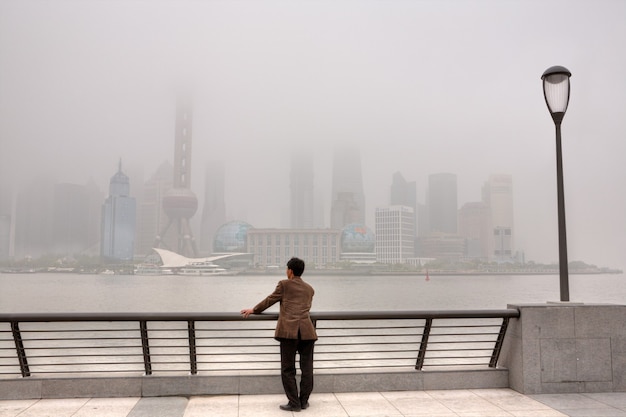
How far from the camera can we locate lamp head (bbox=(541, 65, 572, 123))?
8.30 m

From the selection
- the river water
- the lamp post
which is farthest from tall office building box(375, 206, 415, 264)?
the lamp post

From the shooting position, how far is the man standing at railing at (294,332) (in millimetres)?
6598

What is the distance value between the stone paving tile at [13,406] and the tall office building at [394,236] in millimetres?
175609

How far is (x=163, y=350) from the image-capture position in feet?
72.5

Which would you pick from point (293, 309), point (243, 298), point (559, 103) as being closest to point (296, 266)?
point (293, 309)

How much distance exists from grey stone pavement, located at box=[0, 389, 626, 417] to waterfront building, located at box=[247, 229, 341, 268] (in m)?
168

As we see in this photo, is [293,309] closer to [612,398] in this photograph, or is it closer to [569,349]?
[569,349]

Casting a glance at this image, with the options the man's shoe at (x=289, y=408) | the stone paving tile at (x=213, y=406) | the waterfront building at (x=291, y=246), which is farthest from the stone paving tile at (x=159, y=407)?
the waterfront building at (x=291, y=246)

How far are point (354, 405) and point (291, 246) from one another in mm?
170500

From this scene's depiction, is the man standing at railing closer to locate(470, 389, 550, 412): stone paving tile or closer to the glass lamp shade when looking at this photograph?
locate(470, 389, 550, 412): stone paving tile

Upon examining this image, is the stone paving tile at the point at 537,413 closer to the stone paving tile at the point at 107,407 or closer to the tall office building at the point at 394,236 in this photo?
the stone paving tile at the point at 107,407

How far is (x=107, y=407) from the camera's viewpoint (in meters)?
6.62

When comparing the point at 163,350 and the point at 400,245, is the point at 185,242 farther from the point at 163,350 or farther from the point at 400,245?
the point at 163,350

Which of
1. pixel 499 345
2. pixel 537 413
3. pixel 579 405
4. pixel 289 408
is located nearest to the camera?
pixel 537 413
